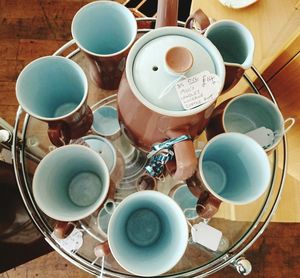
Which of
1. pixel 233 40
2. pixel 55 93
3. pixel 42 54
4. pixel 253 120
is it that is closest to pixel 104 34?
pixel 55 93

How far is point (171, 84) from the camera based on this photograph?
0.52 metres

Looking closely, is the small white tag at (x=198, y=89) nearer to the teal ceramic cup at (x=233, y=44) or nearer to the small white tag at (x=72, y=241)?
the teal ceramic cup at (x=233, y=44)

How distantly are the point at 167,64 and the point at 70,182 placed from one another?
35cm

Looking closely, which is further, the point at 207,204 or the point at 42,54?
the point at 42,54

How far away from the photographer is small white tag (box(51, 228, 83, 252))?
0.76m

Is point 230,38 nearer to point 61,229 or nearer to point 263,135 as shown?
point 263,135

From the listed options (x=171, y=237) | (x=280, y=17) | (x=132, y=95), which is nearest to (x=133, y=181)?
(x=171, y=237)

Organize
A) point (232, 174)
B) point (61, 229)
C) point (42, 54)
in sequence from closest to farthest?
Answer: point (61, 229), point (232, 174), point (42, 54)

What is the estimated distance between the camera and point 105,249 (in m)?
0.62

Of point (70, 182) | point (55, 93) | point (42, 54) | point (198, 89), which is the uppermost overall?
point (198, 89)

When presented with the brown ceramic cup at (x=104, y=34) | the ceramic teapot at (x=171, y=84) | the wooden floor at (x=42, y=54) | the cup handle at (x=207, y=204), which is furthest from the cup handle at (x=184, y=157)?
the wooden floor at (x=42, y=54)

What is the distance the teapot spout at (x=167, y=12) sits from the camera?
60cm

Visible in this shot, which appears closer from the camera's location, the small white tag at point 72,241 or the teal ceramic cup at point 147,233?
the teal ceramic cup at point 147,233

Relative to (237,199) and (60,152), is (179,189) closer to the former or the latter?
(237,199)
